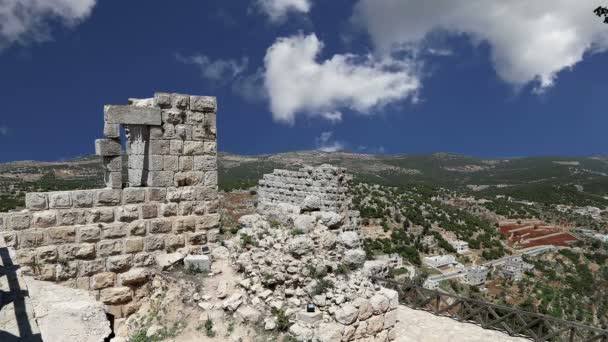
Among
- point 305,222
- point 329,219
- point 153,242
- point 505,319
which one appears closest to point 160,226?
point 153,242

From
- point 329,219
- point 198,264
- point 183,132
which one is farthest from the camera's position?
point 329,219

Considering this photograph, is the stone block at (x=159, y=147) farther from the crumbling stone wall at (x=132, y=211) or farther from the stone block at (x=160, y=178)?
the stone block at (x=160, y=178)

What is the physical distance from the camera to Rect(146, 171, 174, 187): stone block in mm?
6465

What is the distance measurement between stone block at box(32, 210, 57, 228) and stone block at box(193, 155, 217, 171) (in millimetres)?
2139

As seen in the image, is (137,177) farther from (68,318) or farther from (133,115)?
(68,318)

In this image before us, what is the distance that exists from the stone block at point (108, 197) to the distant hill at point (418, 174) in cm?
2650

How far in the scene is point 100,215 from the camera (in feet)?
20.0

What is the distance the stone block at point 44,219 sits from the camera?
5.67 m

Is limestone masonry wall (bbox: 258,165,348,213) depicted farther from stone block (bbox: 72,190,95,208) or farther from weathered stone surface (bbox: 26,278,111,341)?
weathered stone surface (bbox: 26,278,111,341)

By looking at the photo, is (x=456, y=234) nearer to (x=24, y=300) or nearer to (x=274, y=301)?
(x=274, y=301)

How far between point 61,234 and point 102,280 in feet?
3.02

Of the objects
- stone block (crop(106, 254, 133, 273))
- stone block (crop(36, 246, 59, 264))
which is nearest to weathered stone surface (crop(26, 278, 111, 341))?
stone block (crop(36, 246, 59, 264))

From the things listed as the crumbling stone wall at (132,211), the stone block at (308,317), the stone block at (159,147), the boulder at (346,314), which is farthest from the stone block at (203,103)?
the boulder at (346,314)

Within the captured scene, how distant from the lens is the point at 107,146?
609 centimetres
